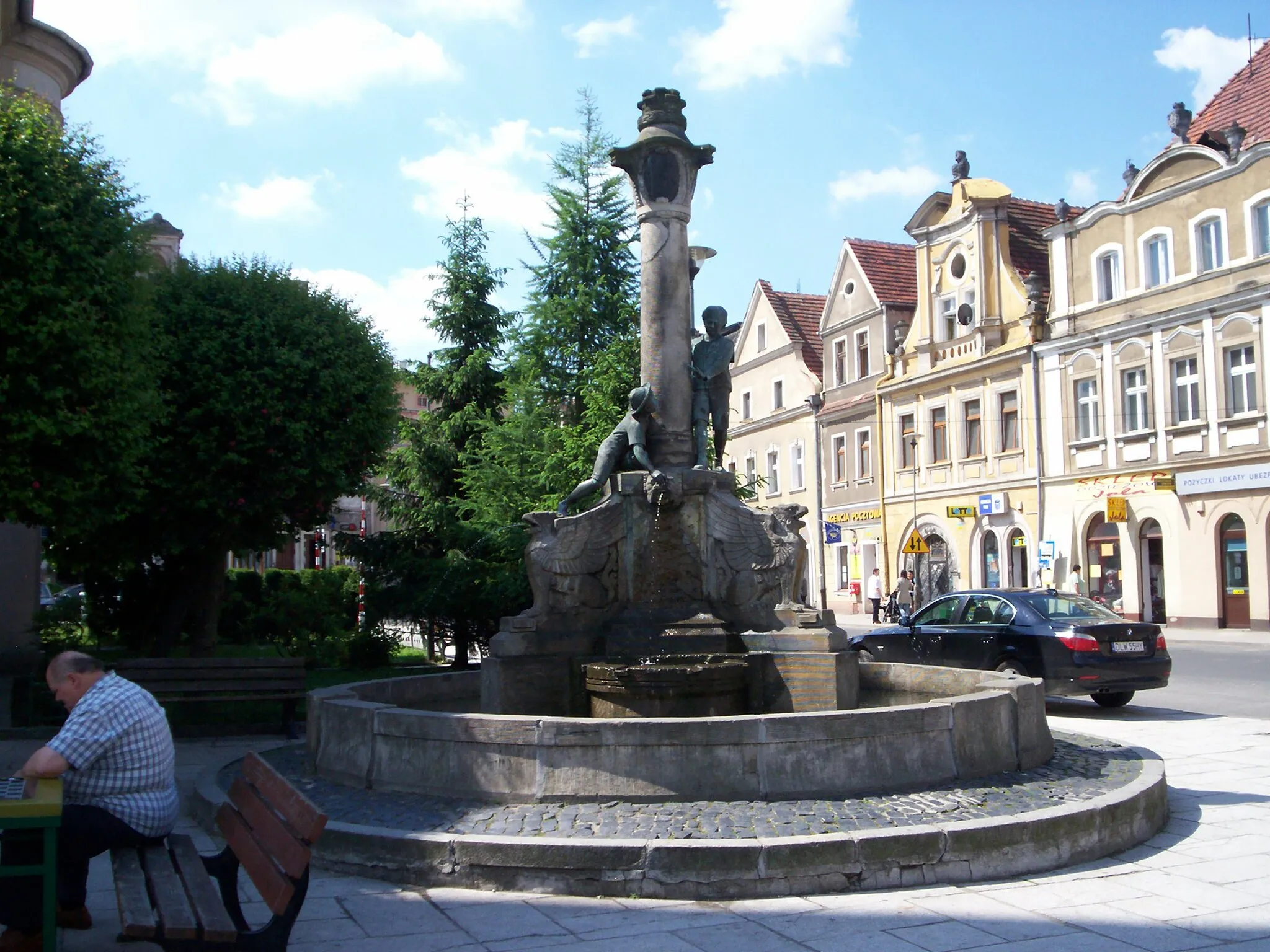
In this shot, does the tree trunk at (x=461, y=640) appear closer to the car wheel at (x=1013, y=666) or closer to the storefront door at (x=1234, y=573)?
the car wheel at (x=1013, y=666)

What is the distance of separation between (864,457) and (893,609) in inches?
387

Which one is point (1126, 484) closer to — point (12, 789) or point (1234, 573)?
point (1234, 573)

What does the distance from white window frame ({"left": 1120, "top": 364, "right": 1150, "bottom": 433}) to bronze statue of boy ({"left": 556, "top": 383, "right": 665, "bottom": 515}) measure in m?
23.5

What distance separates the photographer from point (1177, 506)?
1145 inches

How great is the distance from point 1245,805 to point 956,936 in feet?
13.5

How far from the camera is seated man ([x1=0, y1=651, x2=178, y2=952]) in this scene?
16.0 ft

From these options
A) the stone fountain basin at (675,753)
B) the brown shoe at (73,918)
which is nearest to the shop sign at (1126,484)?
the stone fountain basin at (675,753)

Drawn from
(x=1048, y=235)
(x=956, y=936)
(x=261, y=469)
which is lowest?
(x=956, y=936)

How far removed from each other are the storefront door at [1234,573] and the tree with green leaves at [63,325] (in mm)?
24781

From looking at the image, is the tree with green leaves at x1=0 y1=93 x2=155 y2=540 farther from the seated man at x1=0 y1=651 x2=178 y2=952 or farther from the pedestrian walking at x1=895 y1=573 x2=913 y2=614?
the pedestrian walking at x1=895 y1=573 x2=913 y2=614

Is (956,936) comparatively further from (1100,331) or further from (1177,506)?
(1100,331)

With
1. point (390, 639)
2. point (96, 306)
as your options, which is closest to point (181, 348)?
point (96, 306)

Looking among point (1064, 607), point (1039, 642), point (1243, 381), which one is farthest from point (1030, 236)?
point (1039, 642)

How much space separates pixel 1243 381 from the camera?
2767 cm
